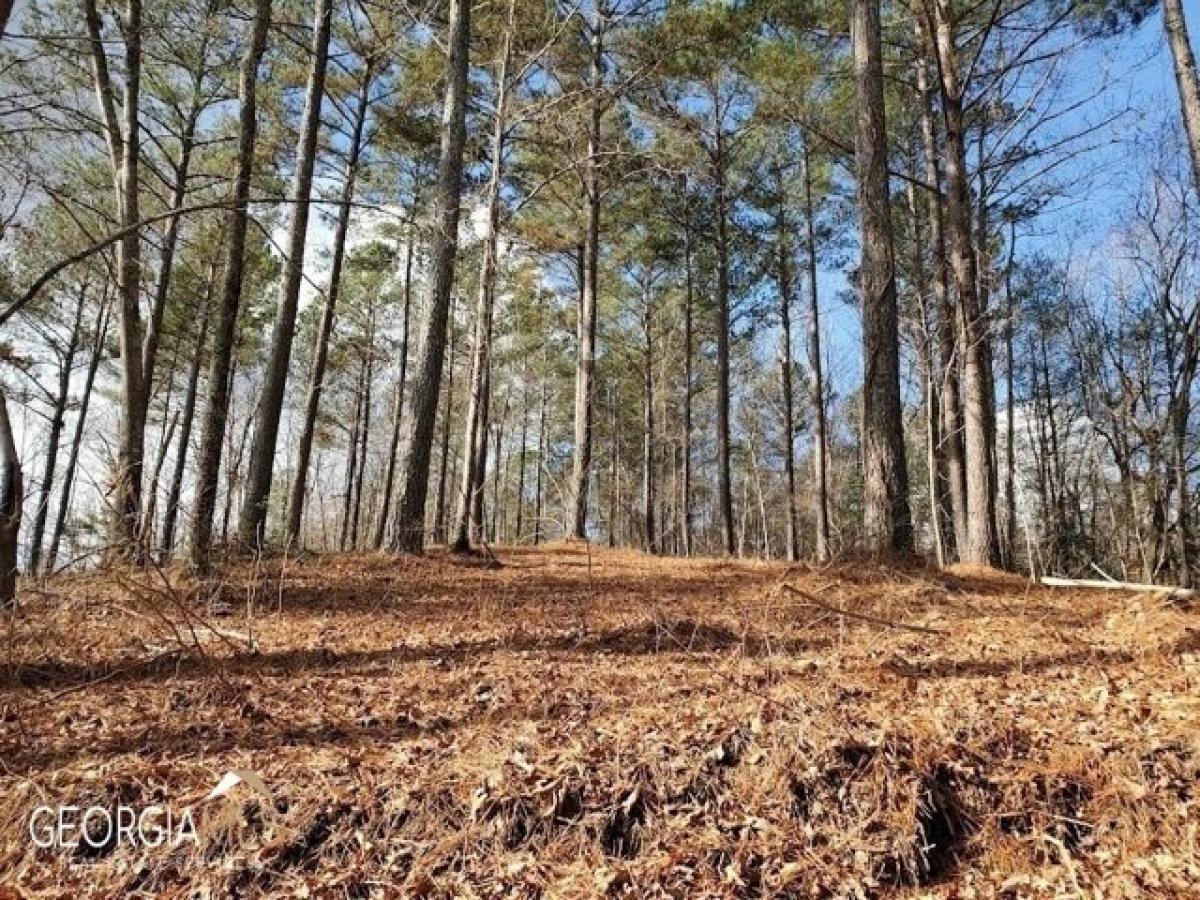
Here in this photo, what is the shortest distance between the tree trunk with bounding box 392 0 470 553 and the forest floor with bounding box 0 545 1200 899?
3.22 m

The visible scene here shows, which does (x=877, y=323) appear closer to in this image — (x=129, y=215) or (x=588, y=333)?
(x=129, y=215)

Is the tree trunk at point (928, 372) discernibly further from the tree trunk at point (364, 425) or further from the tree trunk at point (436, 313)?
the tree trunk at point (364, 425)

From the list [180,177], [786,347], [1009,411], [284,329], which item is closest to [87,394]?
[180,177]

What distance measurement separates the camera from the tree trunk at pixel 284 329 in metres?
7.12

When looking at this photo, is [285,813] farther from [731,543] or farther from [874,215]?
[731,543]

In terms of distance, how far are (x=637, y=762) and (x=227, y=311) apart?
555 cm

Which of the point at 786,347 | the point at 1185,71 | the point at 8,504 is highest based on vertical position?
the point at 1185,71

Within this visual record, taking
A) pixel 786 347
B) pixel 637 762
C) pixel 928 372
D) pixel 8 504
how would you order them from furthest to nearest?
pixel 786 347
pixel 928 372
pixel 8 504
pixel 637 762

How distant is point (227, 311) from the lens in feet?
20.0

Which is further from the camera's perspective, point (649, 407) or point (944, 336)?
point (649, 407)

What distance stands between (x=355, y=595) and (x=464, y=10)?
645 centimetres

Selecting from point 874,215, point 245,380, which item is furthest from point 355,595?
point 245,380

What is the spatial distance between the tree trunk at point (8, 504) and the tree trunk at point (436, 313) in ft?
11.3

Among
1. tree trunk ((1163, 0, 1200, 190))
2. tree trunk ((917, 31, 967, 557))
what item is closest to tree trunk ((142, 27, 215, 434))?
tree trunk ((917, 31, 967, 557))
